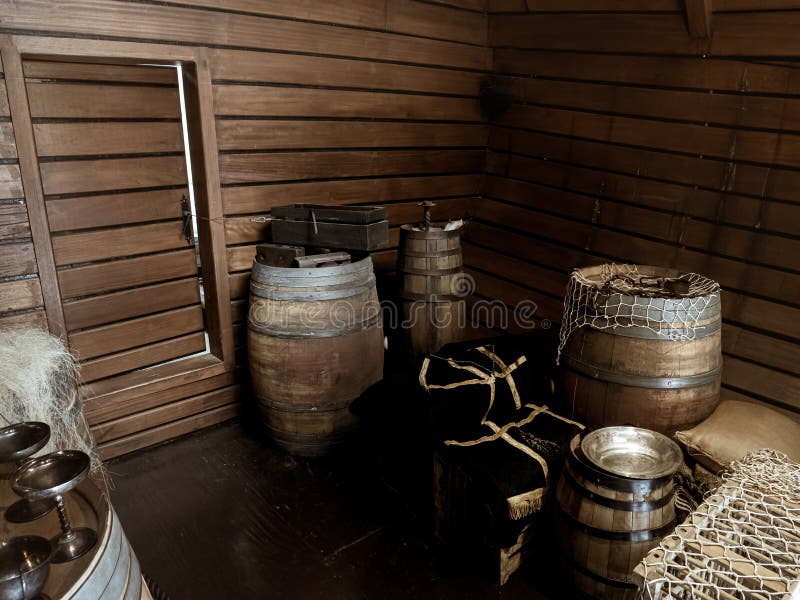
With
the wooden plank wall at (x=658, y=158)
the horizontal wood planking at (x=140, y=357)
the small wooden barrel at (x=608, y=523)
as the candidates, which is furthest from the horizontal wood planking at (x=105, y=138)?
the small wooden barrel at (x=608, y=523)

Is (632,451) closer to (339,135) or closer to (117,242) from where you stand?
(339,135)

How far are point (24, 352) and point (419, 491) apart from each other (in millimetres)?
2086

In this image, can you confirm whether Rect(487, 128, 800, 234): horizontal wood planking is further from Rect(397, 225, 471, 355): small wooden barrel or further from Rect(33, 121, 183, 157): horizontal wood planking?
Rect(33, 121, 183, 157): horizontal wood planking

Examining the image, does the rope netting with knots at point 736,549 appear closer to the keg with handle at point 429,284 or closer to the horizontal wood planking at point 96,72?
the keg with handle at point 429,284

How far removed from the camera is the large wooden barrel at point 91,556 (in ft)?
4.41

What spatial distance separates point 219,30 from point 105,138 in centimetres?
97

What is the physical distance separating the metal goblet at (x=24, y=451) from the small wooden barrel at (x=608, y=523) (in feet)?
6.16

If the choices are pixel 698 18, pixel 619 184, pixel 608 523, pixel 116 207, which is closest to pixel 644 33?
pixel 698 18

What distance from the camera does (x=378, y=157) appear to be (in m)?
4.60

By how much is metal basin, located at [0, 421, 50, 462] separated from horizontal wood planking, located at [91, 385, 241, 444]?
1.88 m

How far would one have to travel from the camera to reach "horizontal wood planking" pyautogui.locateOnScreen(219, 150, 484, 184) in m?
3.85

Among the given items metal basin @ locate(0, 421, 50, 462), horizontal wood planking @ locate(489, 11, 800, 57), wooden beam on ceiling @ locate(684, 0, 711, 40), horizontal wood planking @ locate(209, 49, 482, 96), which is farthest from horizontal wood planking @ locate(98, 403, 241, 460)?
wooden beam on ceiling @ locate(684, 0, 711, 40)

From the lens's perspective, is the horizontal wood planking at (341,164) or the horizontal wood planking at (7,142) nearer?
the horizontal wood planking at (7,142)

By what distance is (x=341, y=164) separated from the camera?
4.38 metres
